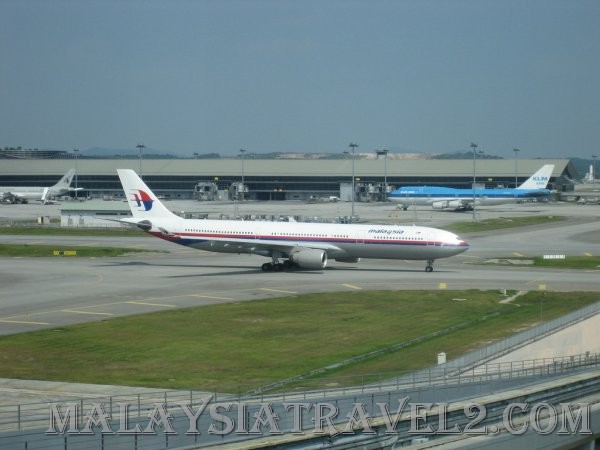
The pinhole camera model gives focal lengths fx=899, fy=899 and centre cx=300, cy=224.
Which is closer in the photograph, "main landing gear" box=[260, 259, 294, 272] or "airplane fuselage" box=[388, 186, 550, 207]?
"main landing gear" box=[260, 259, 294, 272]

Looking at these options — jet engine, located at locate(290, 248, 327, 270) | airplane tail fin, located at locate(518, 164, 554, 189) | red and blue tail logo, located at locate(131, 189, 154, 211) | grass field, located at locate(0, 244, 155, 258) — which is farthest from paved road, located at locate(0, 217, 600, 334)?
airplane tail fin, located at locate(518, 164, 554, 189)

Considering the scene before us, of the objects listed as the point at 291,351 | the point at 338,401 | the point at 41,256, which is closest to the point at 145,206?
the point at 41,256

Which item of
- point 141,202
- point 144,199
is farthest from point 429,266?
point 141,202

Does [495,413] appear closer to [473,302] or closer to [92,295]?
[473,302]

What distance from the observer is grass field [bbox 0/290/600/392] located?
1604 inches

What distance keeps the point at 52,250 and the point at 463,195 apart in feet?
339

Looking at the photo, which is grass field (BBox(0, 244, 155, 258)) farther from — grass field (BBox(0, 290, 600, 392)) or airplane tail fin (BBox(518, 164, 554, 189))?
airplane tail fin (BBox(518, 164, 554, 189))

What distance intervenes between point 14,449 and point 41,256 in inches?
2829

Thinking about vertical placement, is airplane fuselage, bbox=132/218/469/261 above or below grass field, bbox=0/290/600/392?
above

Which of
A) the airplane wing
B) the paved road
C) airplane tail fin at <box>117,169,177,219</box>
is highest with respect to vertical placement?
airplane tail fin at <box>117,169,177,219</box>

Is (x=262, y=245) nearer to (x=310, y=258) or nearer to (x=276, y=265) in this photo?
(x=276, y=265)

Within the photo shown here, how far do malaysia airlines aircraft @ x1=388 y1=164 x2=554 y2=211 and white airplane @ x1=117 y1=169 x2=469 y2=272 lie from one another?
102158 millimetres

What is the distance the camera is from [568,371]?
3653 centimetres

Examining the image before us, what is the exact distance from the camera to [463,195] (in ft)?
586
